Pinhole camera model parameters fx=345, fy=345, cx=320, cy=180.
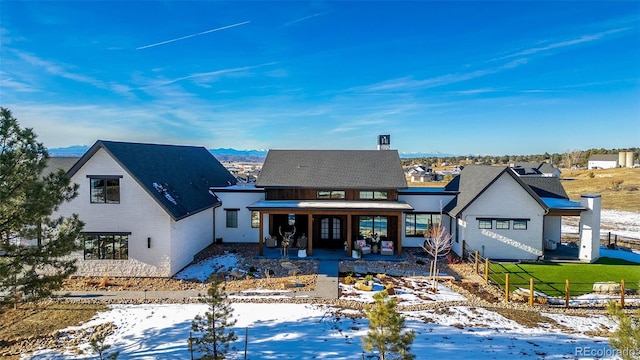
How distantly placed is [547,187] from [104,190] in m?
26.9

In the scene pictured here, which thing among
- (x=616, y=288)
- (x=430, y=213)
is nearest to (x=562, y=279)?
(x=616, y=288)

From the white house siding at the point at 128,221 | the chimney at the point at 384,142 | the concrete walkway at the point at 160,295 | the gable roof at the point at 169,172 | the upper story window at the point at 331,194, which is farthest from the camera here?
the chimney at the point at 384,142

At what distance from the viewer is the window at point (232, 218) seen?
22.5 metres

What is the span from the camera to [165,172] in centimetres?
1925

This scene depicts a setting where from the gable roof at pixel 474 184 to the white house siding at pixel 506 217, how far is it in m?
0.28

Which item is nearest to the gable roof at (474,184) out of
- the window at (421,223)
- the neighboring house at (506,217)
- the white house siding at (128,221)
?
the neighboring house at (506,217)

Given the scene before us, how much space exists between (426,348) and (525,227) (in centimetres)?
1278

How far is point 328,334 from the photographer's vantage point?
10930mm

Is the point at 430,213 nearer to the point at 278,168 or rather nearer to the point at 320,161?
the point at 320,161

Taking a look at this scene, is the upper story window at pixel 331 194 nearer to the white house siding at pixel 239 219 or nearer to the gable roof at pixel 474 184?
the white house siding at pixel 239 219

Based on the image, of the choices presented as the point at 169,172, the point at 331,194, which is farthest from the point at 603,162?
the point at 169,172

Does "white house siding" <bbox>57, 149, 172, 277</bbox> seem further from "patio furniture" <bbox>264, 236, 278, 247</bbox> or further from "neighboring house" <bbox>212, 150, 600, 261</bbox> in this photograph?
"patio furniture" <bbox>264, 236, 278, 247</bbox>

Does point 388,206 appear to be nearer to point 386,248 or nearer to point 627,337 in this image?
point 386,248

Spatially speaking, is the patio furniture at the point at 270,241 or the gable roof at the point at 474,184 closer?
the gable roof at the point at 474,184
